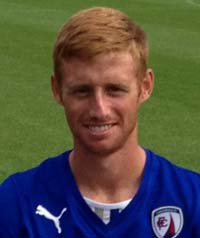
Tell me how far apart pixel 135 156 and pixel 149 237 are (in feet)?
0.75

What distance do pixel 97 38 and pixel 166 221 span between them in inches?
21.6

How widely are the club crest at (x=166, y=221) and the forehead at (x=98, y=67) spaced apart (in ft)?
1.30

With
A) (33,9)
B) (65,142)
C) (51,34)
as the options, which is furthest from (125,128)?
(33,9)

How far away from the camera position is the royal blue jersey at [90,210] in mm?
2648

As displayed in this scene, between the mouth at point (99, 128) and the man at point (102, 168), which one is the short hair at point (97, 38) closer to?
the man at point (102, 168)

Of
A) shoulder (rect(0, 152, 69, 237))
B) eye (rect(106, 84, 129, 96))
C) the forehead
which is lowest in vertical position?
shoulder (rect(0, 152, 69, 237))

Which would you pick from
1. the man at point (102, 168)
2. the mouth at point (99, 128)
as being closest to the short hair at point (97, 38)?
the man at point (102, 168)

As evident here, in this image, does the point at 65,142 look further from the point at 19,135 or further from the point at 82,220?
the point at 82,220

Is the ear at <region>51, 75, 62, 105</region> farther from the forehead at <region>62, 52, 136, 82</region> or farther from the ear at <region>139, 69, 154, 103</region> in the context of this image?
the ear at <region>139, 69, 154, 103</region>

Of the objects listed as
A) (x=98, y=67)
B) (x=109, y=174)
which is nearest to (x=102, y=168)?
(x=109, y=174)

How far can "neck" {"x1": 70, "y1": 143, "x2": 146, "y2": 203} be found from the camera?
268 centimetres

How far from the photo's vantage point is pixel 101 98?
251cm

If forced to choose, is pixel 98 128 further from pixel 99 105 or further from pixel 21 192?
pixel 21 192

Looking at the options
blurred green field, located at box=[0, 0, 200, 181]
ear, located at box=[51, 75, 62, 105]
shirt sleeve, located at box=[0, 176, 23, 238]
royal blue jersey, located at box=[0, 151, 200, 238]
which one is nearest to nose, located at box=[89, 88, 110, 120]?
ear, located at box=[51, 75, 62, 105]
